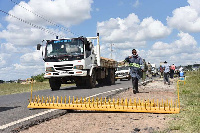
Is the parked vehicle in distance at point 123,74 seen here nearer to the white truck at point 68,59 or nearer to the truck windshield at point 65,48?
the white truck at point 68,59

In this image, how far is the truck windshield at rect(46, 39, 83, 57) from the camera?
1425cm

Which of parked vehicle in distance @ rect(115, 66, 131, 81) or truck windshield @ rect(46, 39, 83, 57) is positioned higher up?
truck windshield @ rect(46, 39, 83, 57)

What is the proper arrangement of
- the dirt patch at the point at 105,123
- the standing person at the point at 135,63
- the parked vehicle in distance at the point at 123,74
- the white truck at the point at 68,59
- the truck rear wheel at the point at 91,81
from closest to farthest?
1. the dirt patch at the point at 105,123
2. the standing person at the point at 135,63
3. the white truck at the point at 68,59
4. the truck rear wheel at the point at 91,81
5. the parked vehicle in distance at the point at 123,74

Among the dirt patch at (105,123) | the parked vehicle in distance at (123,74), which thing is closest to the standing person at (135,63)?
the dirt patch at (105,123)

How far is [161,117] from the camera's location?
5637mm

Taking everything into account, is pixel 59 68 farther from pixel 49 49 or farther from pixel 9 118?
pixel 9 118

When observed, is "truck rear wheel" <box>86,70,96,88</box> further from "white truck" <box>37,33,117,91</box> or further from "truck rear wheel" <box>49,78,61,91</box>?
"truck rear wheel" <box>49,78,61,91</box>

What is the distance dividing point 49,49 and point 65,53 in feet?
3.10

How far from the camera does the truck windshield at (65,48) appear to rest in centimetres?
1425

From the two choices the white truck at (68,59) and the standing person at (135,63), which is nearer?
the standing person at (135,63)

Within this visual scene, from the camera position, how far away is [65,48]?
1429 centimetres

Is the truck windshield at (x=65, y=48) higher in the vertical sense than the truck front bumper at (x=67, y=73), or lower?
higher

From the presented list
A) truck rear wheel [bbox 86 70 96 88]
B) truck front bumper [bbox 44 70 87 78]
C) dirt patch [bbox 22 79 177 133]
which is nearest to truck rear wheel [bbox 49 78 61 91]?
truck front bumper [bbox 44 70 87 78]

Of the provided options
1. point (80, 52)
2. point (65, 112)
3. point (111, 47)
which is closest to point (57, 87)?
point (80, 52)
